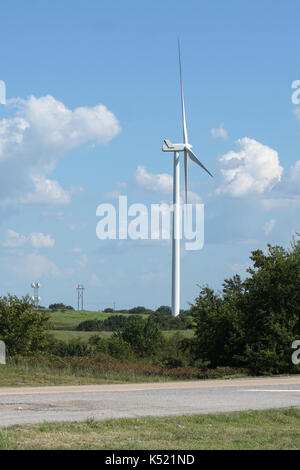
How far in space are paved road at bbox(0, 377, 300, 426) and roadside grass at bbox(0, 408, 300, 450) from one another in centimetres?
105

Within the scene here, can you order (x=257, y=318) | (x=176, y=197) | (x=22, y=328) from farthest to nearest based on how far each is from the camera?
(x=176, y=197) < (x=22, y=328) < (x=257, y=318)

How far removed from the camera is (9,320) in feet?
133

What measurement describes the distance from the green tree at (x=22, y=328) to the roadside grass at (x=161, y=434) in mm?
26849

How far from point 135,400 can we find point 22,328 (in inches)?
958

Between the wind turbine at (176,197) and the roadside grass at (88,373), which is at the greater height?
the wind turbine at (176,197)

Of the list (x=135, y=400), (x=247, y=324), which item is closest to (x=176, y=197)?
(x=247, y=324)

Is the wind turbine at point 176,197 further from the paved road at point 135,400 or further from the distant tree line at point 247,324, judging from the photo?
the paved road at point 135,400

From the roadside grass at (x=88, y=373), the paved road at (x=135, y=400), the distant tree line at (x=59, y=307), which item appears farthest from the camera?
the distant tree line at (x=59, y=307)

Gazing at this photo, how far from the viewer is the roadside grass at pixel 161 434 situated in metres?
10.9

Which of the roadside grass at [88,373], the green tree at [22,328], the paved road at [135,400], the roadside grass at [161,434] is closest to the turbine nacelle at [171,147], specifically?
the green tree at [22,328]

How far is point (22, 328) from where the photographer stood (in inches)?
1588

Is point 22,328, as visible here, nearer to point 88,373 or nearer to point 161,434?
point 88,373
